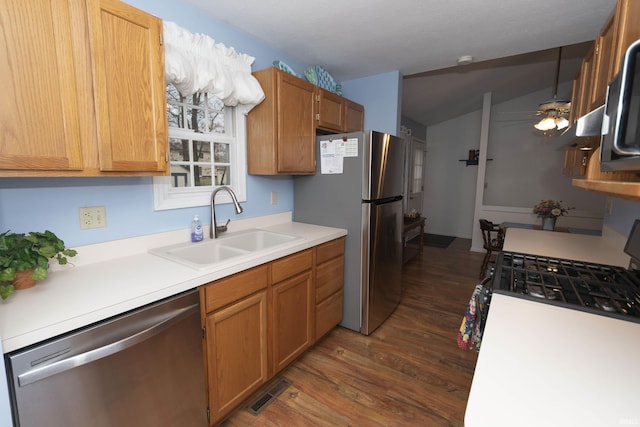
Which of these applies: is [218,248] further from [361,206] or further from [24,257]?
[361,206]

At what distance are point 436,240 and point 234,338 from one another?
5198 millimetres

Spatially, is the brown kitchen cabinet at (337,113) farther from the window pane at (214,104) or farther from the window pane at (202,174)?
the window pane at (202,174)

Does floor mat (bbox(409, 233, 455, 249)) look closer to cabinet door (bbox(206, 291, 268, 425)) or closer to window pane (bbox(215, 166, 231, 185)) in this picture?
window pane (bbox(215, 166, 231, 185))

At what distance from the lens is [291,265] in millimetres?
1876

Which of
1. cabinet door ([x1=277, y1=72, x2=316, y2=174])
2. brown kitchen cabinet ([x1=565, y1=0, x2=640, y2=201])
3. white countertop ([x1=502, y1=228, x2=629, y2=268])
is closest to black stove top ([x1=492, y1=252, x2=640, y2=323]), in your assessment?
white countertop ([x1=502, y1=228, x2=629, y2=268])

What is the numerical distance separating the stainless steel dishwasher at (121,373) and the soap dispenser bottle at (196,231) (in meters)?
0.67

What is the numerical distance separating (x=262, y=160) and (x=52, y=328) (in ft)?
5.04

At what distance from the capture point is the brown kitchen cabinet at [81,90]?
1001 mm

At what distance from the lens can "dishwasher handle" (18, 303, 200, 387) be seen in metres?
0.90

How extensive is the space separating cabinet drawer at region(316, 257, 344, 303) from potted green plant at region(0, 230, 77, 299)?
147 cm

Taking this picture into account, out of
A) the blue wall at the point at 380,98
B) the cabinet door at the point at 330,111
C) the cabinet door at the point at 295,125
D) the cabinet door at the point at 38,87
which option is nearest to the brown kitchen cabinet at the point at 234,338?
the cabinet door at the point at 38,87

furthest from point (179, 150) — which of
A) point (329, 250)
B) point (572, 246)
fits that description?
point (572, 246)

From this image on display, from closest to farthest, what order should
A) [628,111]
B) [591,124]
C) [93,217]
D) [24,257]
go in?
1. [628,111]
2. [591,124]
3. [24,257]
4. [93,217]

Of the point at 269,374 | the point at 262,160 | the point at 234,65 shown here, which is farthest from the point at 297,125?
the point at 269,374
